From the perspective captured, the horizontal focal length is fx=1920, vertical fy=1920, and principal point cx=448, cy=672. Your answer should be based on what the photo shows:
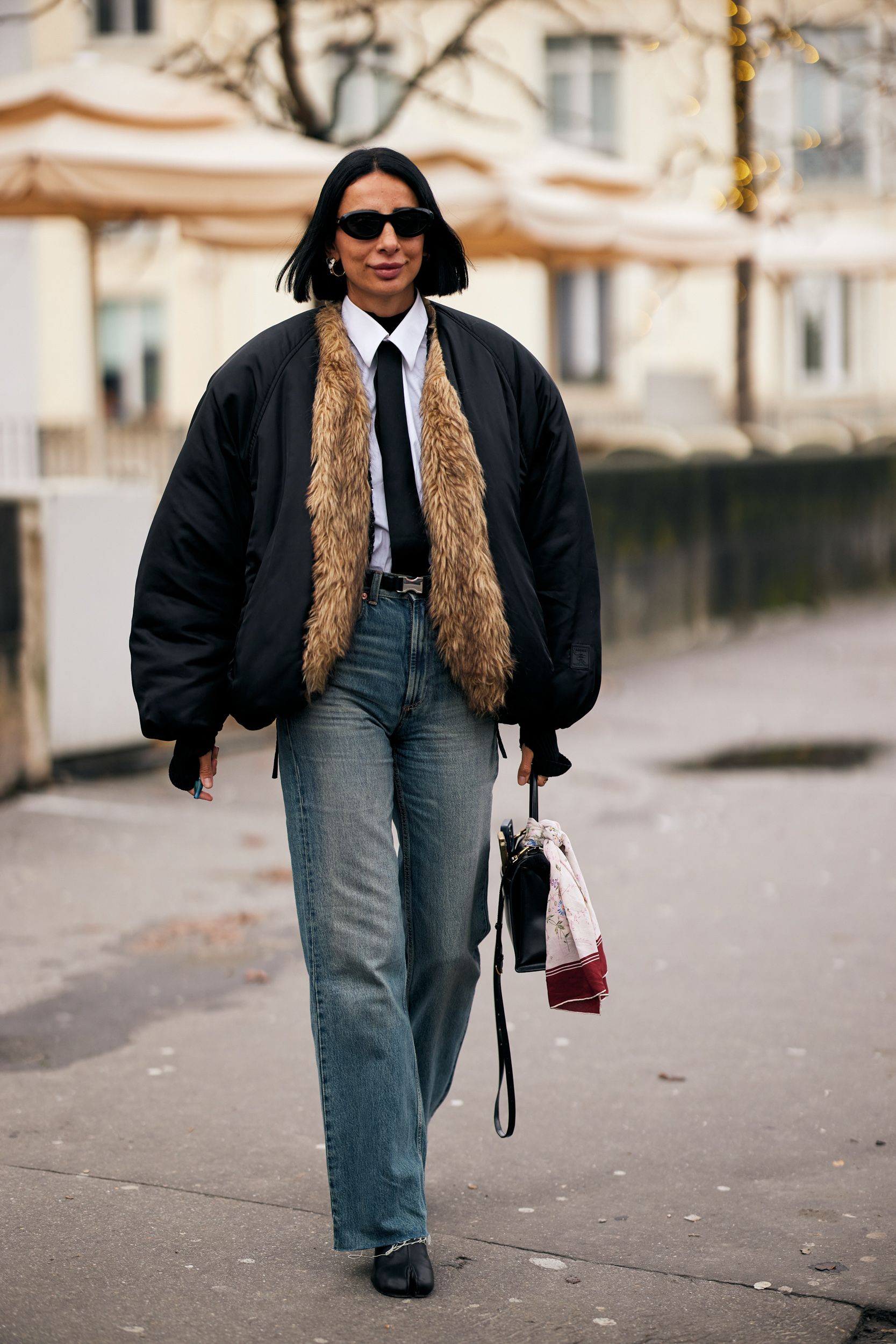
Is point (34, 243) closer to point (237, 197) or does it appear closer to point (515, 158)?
point (515, 158)

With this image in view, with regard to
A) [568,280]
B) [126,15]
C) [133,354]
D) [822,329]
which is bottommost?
[133,354]

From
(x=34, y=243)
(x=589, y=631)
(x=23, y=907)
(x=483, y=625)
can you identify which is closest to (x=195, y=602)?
(x=483, y=625)

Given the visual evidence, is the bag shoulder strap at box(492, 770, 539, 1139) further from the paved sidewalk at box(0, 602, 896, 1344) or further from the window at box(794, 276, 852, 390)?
the window at box(794, 276, 852, 390)

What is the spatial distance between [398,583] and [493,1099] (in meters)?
1.55

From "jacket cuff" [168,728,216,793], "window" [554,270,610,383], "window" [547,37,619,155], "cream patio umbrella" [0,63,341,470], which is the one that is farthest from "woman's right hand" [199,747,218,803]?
"window" [554,270,610,383]

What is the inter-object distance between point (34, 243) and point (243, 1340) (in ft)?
82.9

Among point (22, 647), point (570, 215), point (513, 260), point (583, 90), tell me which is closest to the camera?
point (22, 647)

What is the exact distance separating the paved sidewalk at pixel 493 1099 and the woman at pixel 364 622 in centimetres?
29

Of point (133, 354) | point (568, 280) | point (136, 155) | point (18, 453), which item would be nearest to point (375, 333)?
point (136, 155)

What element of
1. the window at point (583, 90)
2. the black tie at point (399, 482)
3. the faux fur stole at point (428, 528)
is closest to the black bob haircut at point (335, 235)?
the faux fur stole at point (428, 528)

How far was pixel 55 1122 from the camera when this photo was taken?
4.16 meters

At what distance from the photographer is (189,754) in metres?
3.32

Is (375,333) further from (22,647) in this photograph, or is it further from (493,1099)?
(22,647)

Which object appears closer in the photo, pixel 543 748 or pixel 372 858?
pixel 372 858
